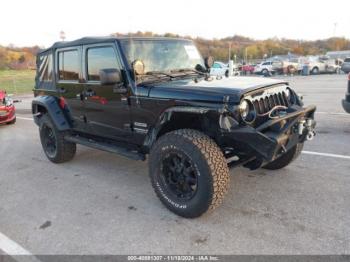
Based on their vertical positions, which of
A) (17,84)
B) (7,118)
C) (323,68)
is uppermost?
(323,68)

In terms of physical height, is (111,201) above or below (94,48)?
below

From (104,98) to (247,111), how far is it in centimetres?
203

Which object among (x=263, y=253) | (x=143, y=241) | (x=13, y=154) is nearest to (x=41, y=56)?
(x=13, y=154)

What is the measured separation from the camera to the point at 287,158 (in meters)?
4.55

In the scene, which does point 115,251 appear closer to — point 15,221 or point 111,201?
point 111,201

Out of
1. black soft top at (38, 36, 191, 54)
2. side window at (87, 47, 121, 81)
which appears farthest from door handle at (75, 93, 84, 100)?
black soft top at (38, 36, 191, 54)

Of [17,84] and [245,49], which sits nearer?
[17,84]

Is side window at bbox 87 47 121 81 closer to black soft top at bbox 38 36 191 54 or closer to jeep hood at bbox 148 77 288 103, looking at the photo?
black soft top at bbox 38 36 191 54

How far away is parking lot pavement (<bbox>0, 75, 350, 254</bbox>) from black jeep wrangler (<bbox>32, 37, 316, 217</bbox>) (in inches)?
12.5

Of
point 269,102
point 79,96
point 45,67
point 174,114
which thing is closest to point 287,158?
point 269,102

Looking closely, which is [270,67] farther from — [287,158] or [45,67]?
[287,158]

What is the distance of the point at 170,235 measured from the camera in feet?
10.6

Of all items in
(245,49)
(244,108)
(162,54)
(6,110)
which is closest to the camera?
(244,108)

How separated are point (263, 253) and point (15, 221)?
2695mm
